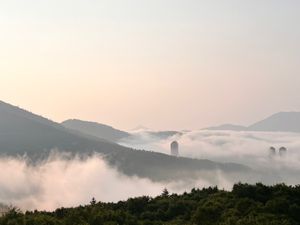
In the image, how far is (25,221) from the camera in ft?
254

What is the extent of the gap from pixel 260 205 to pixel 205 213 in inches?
341

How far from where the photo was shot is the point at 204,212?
244 ft

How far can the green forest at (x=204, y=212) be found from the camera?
2800 inches

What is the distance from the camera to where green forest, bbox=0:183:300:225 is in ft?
233

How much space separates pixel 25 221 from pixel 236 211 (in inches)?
1293

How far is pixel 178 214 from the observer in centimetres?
8825

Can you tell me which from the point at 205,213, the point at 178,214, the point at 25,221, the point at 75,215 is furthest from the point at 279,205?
the point at 25,221

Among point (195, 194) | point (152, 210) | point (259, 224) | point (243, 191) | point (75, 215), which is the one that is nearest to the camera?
point (259, 224)

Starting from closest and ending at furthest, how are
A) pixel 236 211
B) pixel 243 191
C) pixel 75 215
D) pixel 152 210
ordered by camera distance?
pixel 236 211, pixel 75 215, pixel 243 191, pixel 152 210

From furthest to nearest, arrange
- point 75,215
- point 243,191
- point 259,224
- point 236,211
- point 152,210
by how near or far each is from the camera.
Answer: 1. point 152,210
2. point 243,191
3. point 75,215
4. point 236,211
5. point 259,224

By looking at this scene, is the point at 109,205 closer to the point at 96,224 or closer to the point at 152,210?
the point at 152,210

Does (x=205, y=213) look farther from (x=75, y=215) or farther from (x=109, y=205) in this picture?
(x=109, y=205)

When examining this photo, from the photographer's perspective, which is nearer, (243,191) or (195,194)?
(243,191)

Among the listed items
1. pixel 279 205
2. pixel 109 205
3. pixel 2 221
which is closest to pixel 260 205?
pixel 279 205
